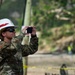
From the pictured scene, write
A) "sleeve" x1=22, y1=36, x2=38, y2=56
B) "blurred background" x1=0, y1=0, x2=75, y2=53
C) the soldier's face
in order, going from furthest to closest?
"blurred background" x1=0, y1=0, x2=75, y2=53 < "sleeve" x1=22, y1=36, x2=38, y2=56 < the soldier's face

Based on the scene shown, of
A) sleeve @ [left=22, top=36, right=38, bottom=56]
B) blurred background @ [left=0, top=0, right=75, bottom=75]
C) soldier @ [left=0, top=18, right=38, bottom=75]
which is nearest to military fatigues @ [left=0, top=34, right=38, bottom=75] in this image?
soldier @ [left=0, top=18, right=38, bottom=75]

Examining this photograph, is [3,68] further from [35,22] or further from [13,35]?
[35,22]

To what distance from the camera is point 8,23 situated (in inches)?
178

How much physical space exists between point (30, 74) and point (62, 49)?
34675 millimetres

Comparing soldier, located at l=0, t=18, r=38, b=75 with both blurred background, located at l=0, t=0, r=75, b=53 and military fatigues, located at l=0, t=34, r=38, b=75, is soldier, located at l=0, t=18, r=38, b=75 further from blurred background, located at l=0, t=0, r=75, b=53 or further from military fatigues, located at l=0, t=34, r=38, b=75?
blurred background, located at l=0, t=0, r=75, b=53

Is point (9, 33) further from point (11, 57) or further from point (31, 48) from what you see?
point (31, 48)

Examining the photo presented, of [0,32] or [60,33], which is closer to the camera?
[0,32]

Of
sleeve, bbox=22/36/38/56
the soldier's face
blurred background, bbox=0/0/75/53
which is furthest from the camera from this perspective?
blurred background, bbox=0/0/75/53

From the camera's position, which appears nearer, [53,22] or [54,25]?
[53,22]

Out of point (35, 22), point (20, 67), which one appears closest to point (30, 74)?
point (20, 67)

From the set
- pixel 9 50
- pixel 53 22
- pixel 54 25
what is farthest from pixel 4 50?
pixel 54 25

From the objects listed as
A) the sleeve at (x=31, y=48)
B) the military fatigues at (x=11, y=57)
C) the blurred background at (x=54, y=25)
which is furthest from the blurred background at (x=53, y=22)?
the military fatigues at (x=11, y=57)

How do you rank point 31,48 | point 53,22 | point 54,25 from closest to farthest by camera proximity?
point 31,48, point 53,22, point 54,25

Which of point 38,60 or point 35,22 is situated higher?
point 35,22
